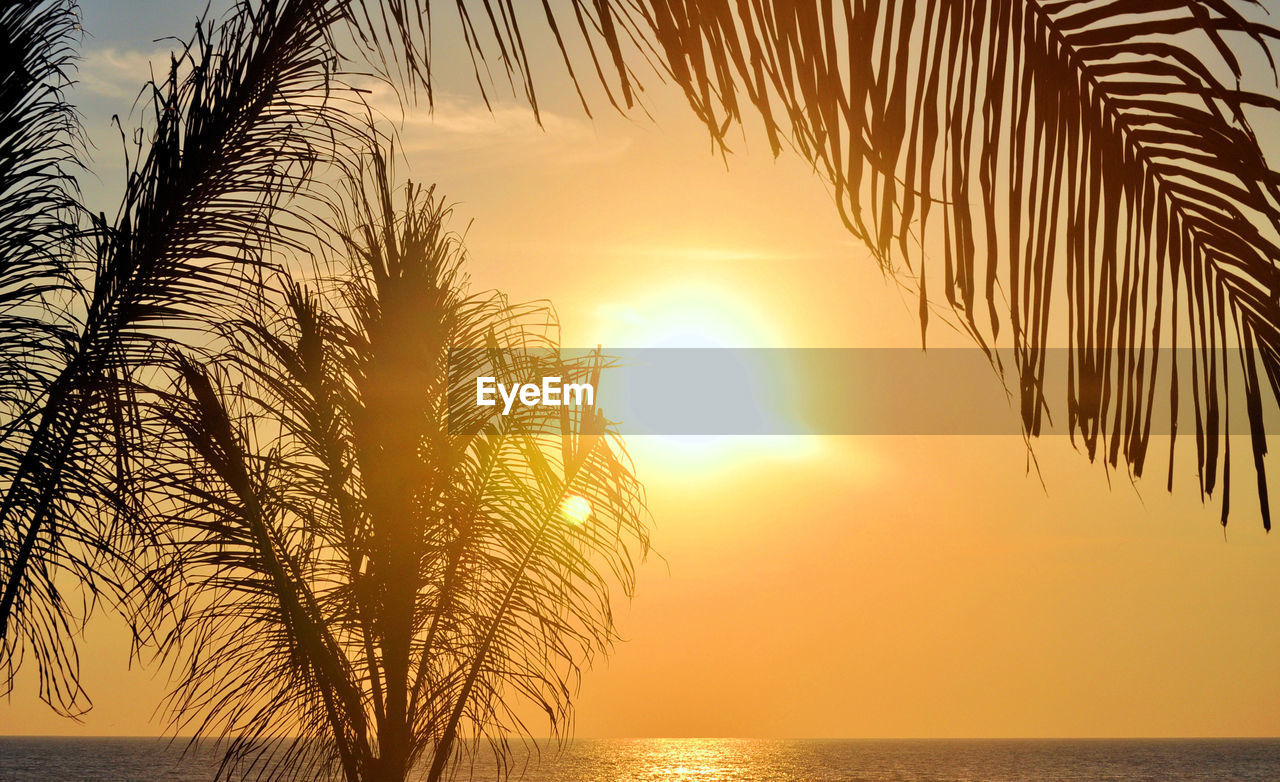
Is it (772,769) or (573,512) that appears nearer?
(573,512)

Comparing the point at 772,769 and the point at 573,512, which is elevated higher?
the point at 573,512

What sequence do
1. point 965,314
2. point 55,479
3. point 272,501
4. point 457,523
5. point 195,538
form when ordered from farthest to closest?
point 457,523 → point 272,501 → point 195,538 → point 55,479 → point 965,314

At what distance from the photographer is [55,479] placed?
392 cm

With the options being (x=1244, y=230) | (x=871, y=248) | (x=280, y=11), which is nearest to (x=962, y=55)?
(x=871, y=248)

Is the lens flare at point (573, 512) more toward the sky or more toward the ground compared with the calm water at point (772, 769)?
more toward the sky

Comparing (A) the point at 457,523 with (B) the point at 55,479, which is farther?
(A) the point at 457,523

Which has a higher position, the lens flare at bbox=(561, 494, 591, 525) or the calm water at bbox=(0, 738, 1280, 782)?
the lens flare at bbox=(561, 494, 591, 525)

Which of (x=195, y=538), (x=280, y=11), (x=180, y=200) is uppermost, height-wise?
(x=280, y=11)

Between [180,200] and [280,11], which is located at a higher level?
[280,11]

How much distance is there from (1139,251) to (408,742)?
719 centimetres

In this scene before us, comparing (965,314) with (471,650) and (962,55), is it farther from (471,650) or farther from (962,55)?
(471,650)

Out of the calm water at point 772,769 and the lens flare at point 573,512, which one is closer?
the lens flare at point 573,512

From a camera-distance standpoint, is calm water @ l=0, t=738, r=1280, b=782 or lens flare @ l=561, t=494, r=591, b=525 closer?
lens flare @ l=561, t=494, r=591, b=525

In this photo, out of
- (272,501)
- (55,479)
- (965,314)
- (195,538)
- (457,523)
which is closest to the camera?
(965,314)
